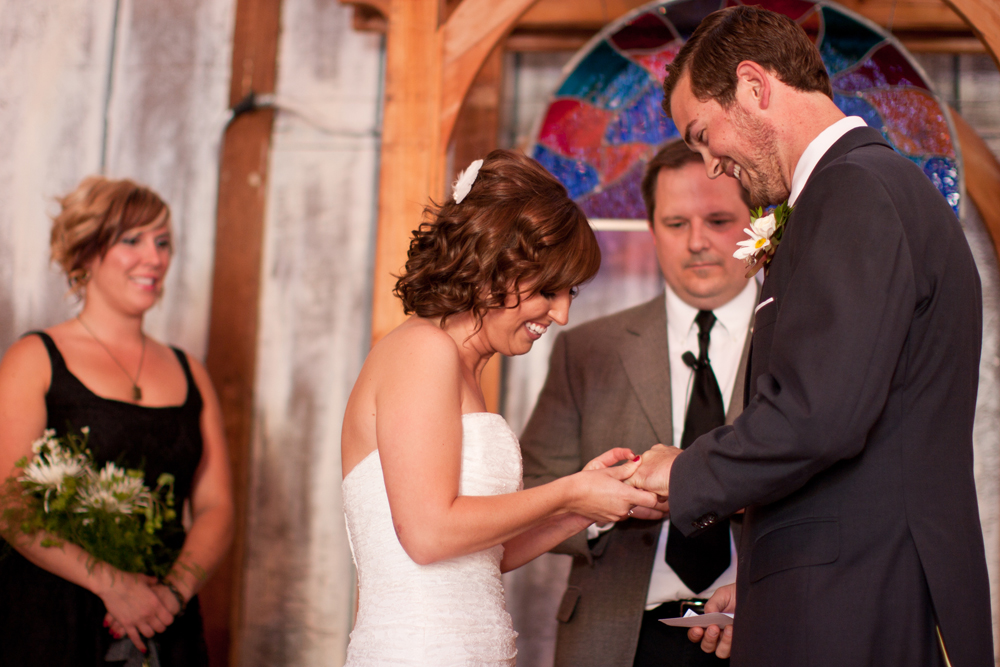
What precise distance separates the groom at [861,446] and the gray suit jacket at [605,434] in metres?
0.73

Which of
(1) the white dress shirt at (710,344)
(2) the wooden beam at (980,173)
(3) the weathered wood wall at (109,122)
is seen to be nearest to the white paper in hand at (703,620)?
(1) the white dress shirt at (710,344)

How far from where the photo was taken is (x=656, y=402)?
Answer: 264cm

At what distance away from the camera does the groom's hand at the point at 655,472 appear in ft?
A: 6.41

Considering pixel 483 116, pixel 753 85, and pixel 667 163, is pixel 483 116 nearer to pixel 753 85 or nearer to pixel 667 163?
pixel 667 163

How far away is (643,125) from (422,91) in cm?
113

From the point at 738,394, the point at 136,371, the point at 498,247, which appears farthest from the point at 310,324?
the point at 498,247

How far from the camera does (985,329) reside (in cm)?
367

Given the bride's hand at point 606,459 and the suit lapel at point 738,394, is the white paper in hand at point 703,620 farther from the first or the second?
the suit lapel at point 738,394

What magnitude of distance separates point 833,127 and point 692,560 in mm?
1214

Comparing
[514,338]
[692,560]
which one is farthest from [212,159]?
[692,560]

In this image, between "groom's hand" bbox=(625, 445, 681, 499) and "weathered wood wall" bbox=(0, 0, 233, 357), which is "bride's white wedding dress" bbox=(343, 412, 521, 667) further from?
"weathered wood wall" bbox=(0, 0, 233, 357)

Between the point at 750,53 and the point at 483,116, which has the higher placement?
the point at 483,116

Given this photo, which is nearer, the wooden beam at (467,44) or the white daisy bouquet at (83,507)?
the white daisy bouquet at (83,507)

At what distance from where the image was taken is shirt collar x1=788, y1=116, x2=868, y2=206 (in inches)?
71.6
